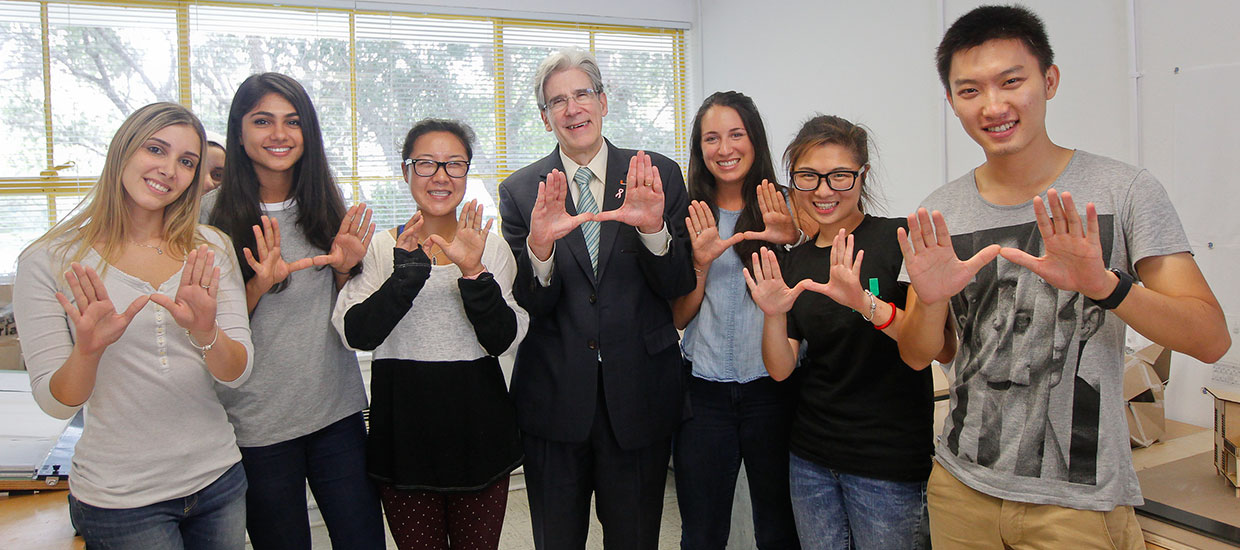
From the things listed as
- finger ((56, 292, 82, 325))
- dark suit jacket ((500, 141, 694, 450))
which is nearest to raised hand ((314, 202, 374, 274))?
dark suit jacket ((500, 141, 694, 450))

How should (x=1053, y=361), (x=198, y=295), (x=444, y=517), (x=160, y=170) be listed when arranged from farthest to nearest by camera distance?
(x=444, y=517), (x=160, y=170), (x=198, y=295), (x=1053, y=361)

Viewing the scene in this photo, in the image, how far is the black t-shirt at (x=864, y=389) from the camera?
1.65 meters

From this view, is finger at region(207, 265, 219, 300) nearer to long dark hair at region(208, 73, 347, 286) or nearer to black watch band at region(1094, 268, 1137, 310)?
long dark hair at region(208, 73, 347, 286)

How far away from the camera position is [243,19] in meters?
4.49

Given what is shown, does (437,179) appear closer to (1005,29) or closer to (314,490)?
(314,490)

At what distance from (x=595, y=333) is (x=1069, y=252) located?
3.58 ft

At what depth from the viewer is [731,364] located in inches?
75.8

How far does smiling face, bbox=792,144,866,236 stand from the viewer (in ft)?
5.83

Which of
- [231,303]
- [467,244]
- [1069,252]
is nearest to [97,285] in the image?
[231,303]

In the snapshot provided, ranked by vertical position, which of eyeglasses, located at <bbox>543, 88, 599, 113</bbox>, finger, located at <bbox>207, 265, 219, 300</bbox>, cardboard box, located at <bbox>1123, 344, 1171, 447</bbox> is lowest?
cardboard box, located at <bbox>1123, 344, 1171, 447</bbox>

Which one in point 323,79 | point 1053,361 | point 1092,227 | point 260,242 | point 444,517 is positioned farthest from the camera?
point 323,79

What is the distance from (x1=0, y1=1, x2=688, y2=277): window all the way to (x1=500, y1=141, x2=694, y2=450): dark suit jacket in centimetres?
264

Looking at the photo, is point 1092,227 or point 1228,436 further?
point 1228,436

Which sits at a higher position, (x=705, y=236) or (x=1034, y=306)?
(x=705, y=236)
